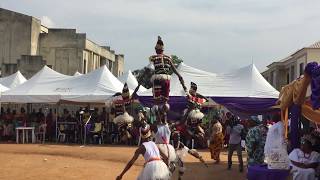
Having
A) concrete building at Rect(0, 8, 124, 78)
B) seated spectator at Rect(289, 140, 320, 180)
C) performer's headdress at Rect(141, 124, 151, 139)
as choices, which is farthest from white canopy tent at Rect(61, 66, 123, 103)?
performer's headdress at Rect(141, 124, 151, 139)

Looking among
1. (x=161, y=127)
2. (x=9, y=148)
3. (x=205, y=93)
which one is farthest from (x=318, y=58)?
(x=161, y=127)

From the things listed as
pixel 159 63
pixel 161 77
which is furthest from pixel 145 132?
pixel 159 63

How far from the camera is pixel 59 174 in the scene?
13688 millimetres

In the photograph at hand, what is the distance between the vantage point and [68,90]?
25.0 meters

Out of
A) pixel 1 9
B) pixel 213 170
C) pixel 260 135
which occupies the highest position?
pixel 1 9

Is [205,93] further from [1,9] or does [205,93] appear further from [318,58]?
[1,9]

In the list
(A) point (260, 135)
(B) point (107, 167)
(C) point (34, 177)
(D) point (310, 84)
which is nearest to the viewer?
(D) point (310, 84)

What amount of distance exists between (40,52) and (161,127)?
36511 millimetres

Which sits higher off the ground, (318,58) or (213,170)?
(318,58)

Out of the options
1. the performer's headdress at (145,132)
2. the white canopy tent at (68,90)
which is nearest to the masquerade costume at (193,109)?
the performer's headdress at (145,132)

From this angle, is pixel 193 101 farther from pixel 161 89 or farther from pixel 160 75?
pixel 160 75

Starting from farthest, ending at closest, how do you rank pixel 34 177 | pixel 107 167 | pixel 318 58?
pixel 318 58
pixel 107 167
pixel 34 177

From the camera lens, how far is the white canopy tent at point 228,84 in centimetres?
2247

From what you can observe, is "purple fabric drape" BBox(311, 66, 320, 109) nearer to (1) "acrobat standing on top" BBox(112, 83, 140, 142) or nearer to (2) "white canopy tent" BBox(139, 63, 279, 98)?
(1) "acrobat standing on top" BBox(112, 83, 140, 142)
